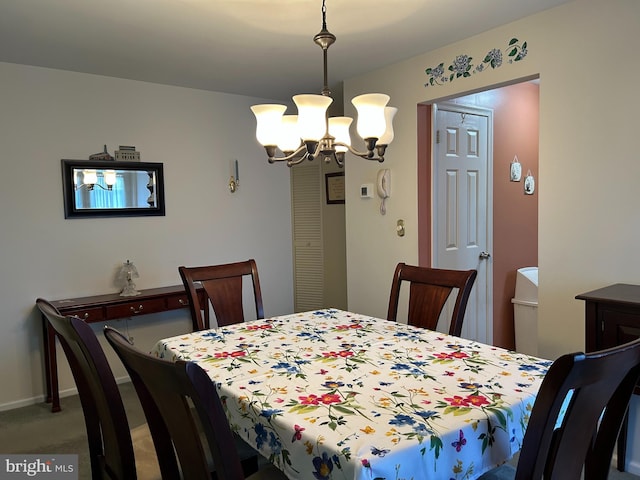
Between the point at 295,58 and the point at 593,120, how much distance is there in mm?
1829

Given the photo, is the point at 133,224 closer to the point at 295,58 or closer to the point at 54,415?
the point at 54,415

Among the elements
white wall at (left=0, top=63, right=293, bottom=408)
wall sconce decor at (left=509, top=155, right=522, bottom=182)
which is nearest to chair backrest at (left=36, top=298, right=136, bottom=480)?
white wall at (left=0, top=63, right=293, bottom=408)

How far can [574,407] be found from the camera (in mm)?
938

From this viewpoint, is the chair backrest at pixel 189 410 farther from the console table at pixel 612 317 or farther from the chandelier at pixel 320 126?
the console table at pixel 612 317

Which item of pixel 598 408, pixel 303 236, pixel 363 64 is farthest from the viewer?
→ pixel 303 236

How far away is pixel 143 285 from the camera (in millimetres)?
3682

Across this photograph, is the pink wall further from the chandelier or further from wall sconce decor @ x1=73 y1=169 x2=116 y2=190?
wall sconce decor @ x1=73 y1=169 x2=116 y2=190

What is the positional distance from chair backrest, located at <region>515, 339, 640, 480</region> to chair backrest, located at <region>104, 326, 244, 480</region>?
0.61 meters

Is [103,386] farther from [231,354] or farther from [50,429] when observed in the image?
[50,429]

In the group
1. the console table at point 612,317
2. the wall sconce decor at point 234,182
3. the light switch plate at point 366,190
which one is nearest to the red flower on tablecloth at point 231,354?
the console table at point 612,317

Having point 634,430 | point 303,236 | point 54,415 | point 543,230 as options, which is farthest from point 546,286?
point 54,415

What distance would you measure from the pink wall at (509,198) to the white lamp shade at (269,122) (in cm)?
211

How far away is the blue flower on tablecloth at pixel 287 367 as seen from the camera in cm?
158

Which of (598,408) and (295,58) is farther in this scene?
(295,58)
